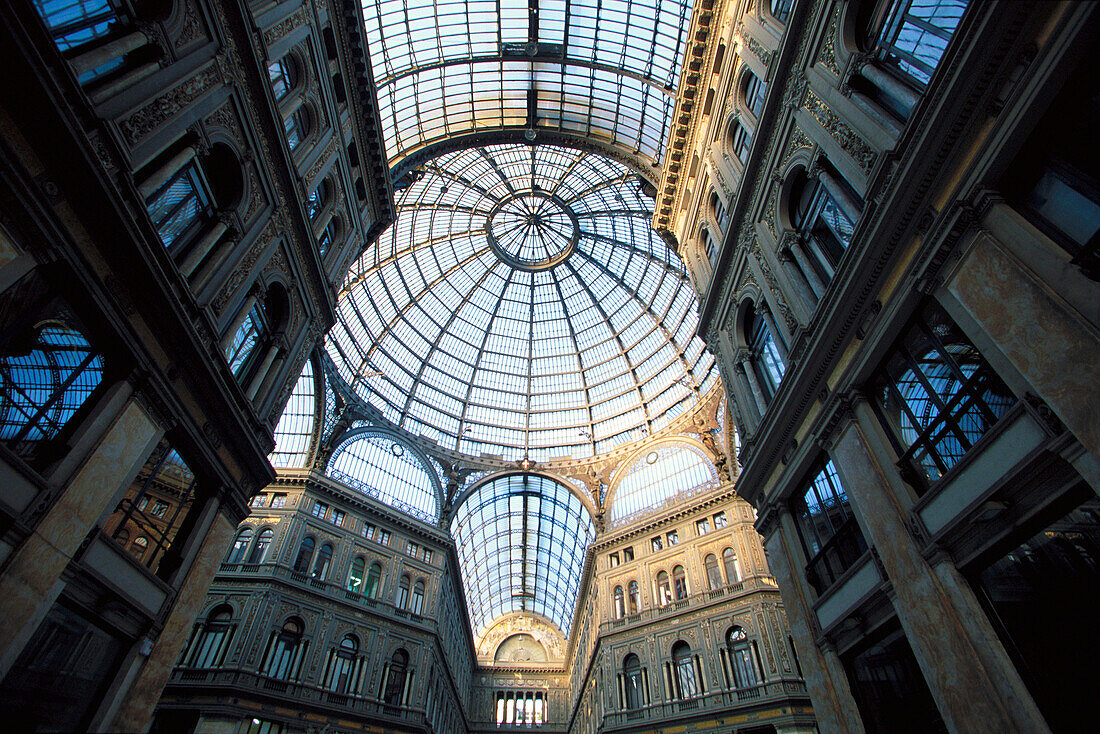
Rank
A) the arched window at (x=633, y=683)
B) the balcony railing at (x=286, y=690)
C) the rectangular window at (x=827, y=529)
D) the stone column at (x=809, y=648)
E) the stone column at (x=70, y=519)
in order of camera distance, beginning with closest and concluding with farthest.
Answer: the stone column at (x=70, y=519)
the stone column at (x=809, y=648)
the rectangular window at (x=827, y=529)
the balcony railing at (x=286, y=690)
the arched window at (x=633, y=683)

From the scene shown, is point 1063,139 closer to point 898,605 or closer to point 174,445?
point 898,605

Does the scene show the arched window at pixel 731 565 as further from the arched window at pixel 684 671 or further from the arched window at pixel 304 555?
the arched window at pixel 304 555

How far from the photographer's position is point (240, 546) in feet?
Answer: 109

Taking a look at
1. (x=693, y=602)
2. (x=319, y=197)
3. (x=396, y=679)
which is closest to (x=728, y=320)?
(x=319, y=197)

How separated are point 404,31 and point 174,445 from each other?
27236 millimetres

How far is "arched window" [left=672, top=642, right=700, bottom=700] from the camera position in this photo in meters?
34.4

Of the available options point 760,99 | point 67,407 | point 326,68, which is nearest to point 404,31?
point 326,68

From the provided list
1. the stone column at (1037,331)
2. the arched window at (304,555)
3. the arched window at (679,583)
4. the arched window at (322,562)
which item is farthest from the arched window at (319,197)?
the arched window at (679,583)

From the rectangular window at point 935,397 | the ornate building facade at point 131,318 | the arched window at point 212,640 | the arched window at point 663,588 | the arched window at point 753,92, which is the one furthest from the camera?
the arched window at point 663,588

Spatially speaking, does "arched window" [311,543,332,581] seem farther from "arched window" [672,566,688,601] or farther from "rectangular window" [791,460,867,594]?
"rectangular window" [791,460,867,594]

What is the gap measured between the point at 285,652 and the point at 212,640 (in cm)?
387

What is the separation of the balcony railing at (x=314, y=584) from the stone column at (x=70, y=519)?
72.9 ft

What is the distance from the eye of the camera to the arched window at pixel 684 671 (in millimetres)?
34406

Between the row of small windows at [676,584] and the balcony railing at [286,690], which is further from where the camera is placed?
the row of small windows at [676,584]
